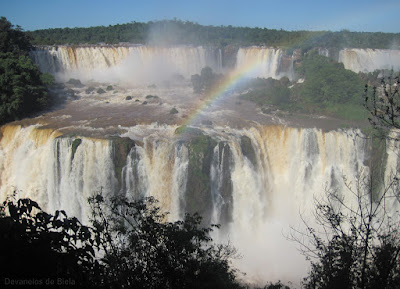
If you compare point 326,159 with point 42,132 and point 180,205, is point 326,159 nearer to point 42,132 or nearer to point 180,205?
point 180,205

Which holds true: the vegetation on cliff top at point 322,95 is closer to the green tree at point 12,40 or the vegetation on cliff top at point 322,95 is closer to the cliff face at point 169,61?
the cliff face at point 169,61

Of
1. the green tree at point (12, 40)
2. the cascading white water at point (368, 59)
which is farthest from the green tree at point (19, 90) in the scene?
the cascading white water at point (368, 59)

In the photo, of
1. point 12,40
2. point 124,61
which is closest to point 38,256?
point 12,40

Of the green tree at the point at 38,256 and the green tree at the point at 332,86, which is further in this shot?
the green tree at the point at 332,86

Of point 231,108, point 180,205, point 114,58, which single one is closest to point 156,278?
point 180,205

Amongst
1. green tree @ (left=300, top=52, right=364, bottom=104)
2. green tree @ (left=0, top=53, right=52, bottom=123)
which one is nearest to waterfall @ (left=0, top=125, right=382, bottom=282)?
Result: green tree @ (left=0, top=53, right=52, bottom=123)

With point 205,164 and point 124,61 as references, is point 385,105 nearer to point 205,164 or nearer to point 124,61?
point 205,164

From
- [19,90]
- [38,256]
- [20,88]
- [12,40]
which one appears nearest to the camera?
[38,256]
